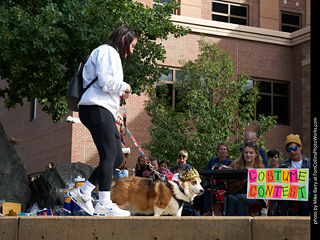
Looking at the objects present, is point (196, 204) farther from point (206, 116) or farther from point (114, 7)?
point (206, 116)

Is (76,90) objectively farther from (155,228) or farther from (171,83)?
(171,83)

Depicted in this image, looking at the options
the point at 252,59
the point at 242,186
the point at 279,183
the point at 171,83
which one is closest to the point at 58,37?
the point at 242,186

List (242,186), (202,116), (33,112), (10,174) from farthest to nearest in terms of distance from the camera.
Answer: (33,112) → (202,116) → (10,174) → (242,186)

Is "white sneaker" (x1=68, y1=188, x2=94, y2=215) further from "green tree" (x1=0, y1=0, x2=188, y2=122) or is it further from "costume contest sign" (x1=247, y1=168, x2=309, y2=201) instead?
"green tree" (x1=0, y1=0, x2=188, y2=122)

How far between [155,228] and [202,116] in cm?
1585

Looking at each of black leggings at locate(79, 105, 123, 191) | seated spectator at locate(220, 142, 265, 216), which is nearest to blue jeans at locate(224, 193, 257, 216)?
seated spectator at locate(220, 142, 265, 216)

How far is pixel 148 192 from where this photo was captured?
998 centimetres

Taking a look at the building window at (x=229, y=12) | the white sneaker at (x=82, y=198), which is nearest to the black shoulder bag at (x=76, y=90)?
the white sneaker at (x=82, y=198)

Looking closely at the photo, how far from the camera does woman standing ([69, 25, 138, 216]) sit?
5.42 metres

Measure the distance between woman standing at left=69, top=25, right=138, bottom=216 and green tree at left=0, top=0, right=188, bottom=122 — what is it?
8915 mm

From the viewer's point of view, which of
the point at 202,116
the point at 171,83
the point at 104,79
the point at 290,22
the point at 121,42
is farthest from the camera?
the point at 290,22

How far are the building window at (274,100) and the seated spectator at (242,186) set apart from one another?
2002 centimetres

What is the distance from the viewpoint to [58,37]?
14641 mm

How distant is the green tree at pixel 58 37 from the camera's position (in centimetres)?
1435
